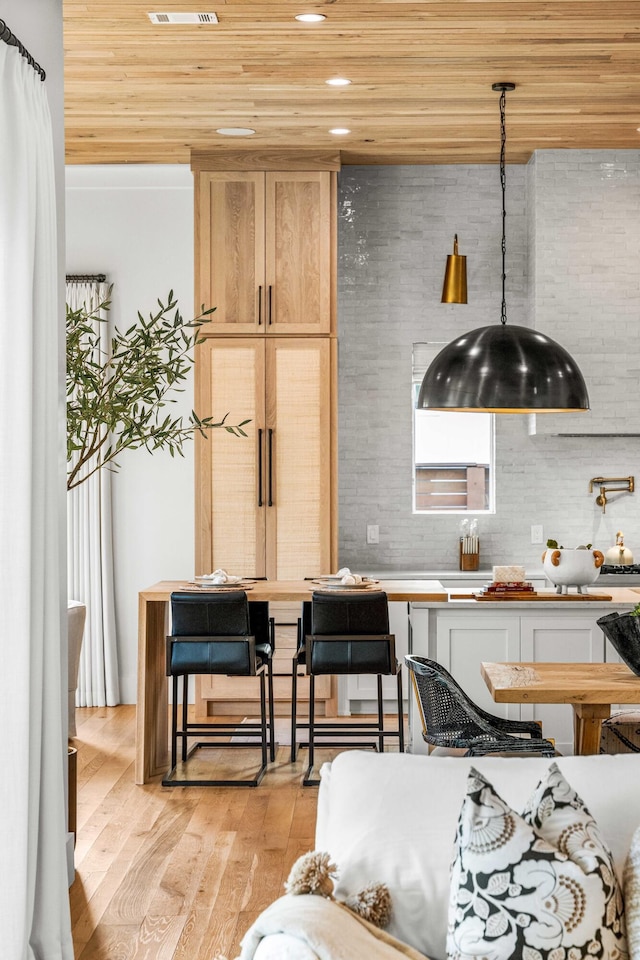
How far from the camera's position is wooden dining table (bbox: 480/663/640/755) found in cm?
353

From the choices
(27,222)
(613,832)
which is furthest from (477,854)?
(27,222)

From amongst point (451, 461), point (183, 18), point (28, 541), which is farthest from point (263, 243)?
point (28, 541)

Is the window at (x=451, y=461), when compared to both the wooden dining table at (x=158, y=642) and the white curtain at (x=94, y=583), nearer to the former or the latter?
the wooden dining table at (x=158, y=642)

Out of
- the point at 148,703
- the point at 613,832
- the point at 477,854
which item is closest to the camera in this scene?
the point at 477,854

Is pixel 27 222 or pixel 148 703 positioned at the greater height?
pixel 27 222

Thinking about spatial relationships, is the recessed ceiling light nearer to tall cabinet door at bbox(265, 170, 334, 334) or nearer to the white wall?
tall cabinet door at bbox(265, 170, 334, 334)

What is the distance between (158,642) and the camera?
16.9 feet

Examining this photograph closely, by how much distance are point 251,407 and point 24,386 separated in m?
3.55

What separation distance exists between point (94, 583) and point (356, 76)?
3423 mm

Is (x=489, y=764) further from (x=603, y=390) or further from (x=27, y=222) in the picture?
(x=603, y=390)

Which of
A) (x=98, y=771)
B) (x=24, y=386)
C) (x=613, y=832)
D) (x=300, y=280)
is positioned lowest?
(x=98, y=771)

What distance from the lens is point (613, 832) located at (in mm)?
2025

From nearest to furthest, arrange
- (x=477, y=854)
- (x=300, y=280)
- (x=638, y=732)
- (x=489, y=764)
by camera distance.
Answer: 1. (x=477, y=854)
2. (x=489, y=764)
3. (x=638, y=732)
4. (x=300, y=280)

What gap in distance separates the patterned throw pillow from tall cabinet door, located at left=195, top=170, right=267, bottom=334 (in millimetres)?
4637
